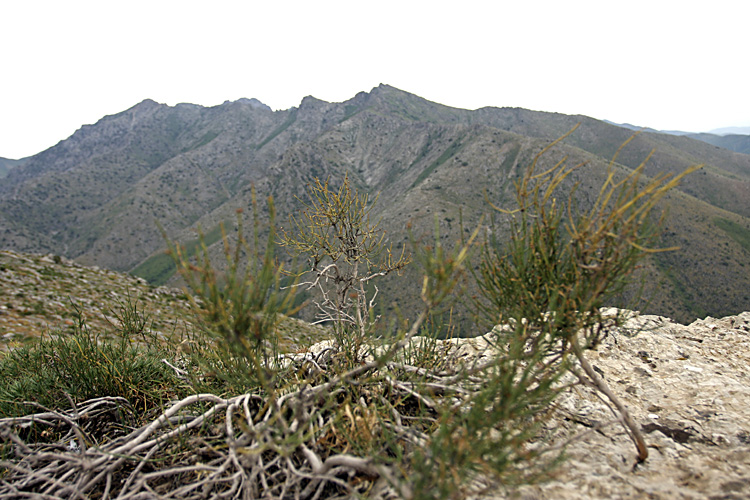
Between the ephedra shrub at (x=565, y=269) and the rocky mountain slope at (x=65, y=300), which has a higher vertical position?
the ephedra shrub at (x=565, y=269)

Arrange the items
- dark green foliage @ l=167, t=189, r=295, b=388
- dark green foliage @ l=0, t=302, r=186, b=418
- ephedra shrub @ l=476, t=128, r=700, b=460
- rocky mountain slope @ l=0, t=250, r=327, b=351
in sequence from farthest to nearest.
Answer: rocky mountain slope @ l=0, t=250, r=327, b=351 → dark green foliage @ l=0, t=302, r=186, b=418 → ephedra shrub @ l=476, t=128, r=700, b=460 → dark green foliage @ l=167, t=189, r=295, b=388

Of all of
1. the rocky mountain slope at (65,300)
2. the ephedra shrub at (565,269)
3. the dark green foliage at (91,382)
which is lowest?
the rocky mountain slope at (65,300)

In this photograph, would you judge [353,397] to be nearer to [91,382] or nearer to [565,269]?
[565,269]

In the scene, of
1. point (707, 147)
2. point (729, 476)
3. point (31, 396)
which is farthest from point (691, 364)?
point (707, 147)

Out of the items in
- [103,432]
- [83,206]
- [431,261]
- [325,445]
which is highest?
[83,206]

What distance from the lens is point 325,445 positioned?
8.93ft

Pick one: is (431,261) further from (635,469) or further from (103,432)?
(103,432)

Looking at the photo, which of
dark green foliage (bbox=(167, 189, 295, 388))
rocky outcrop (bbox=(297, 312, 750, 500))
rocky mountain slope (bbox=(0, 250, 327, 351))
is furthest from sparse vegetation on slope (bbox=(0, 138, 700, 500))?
rocky mountain slope (bbox=(0, 250, 327, 351))

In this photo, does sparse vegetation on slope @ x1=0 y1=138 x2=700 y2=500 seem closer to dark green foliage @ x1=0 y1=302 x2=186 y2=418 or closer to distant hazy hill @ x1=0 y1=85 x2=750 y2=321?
dark green foliage @ x1=0 y1=302 x2=186 y2=418

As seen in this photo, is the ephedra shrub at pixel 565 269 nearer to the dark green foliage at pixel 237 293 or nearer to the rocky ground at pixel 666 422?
the rocky ground at pixel 666 422

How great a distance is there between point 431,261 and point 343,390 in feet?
5.46

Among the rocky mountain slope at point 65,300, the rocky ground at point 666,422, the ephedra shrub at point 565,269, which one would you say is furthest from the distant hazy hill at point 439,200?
the ephedra shrub at point 565,269

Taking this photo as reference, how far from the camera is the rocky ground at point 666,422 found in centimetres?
A: 252

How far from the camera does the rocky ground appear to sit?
8.26ft
